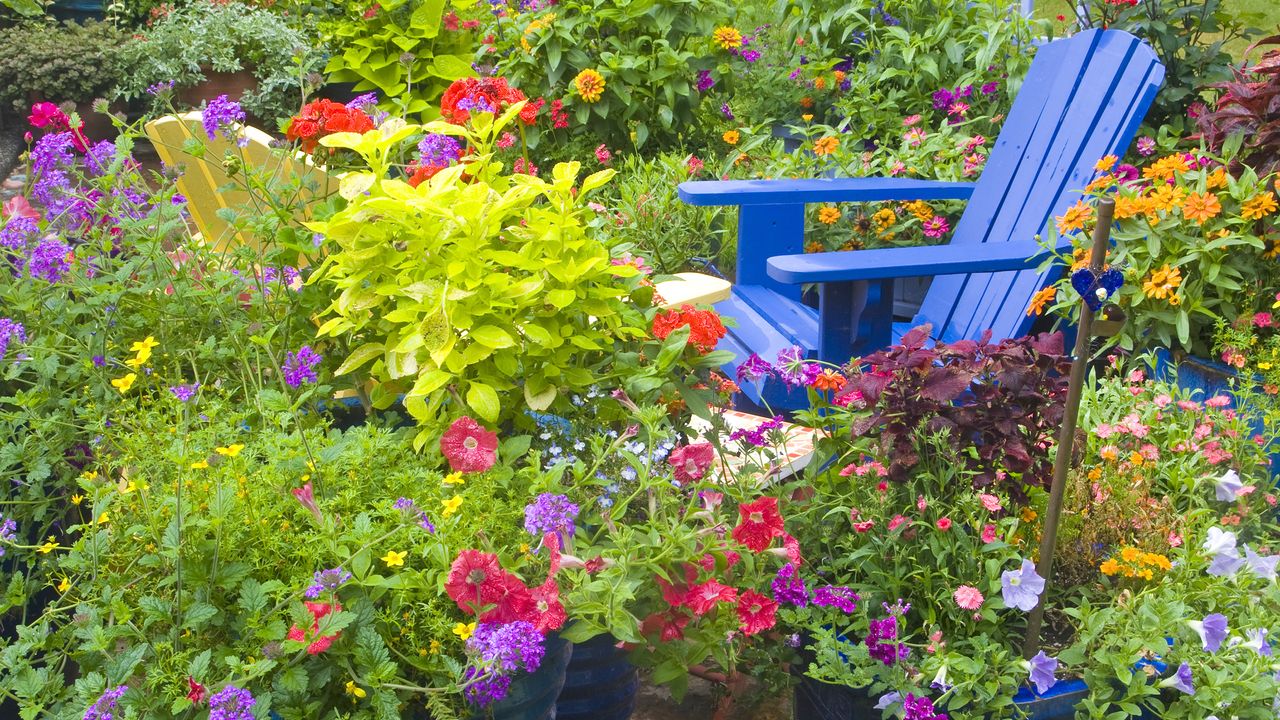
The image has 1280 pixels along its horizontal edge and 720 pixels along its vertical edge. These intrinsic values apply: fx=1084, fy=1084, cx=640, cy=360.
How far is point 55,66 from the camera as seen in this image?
5453 mm

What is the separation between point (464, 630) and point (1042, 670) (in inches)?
33.1

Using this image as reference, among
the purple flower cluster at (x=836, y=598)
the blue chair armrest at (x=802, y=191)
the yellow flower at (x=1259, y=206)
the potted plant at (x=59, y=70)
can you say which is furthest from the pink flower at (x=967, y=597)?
the potted plant at (x=59, y=70)

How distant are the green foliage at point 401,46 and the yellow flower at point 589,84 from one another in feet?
4.92

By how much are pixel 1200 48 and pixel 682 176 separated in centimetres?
165

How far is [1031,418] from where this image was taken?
1.69 m

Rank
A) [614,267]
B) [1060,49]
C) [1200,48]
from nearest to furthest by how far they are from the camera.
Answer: [614,267] < [1060,49] < [1200,48]

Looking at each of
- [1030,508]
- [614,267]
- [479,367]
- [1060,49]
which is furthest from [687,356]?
[1060,49]

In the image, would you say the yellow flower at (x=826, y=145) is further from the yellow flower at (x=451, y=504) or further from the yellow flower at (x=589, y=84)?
the yellow flower at (x=451, y=504)

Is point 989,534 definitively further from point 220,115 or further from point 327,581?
point 220,115

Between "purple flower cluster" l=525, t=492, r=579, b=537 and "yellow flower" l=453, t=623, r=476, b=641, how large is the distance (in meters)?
0.15

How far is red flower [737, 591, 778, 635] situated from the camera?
1.57 metres

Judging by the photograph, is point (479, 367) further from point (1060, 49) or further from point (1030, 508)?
point (1060, 49)

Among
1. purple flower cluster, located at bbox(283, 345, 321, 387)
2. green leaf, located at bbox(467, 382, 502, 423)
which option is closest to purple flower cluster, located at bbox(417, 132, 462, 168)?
purple flower cluster, located at bbox(283, 345, 321, 387)

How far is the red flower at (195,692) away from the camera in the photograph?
3.97 ft
